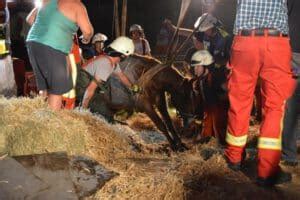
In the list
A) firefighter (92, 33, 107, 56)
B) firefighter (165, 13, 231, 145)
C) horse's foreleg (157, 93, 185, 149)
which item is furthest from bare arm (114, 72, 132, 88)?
firefighter (92, 33, 107, 56)

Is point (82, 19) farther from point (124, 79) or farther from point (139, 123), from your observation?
point (139, 123)

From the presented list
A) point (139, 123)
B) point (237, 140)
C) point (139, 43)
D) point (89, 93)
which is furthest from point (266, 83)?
point (139, 43)

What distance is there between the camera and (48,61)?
A: 532 cm

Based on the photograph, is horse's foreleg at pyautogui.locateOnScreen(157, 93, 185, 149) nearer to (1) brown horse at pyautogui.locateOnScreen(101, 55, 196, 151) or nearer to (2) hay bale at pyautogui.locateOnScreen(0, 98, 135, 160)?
(1) brown horse at pyautogui.locateOnScreen(101, 55, 196, 151)

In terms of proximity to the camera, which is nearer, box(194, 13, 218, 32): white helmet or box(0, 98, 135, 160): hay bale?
box(0, 98, 135, 160): hay bale

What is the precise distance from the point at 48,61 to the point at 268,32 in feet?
8.60

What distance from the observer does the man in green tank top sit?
527 centimetres

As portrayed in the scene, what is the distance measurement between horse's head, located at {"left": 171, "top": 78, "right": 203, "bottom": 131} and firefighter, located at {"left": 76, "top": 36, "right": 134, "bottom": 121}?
872mm

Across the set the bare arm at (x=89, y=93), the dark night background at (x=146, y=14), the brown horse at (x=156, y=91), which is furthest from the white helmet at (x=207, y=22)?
the dark night background at (x=146, y=14)

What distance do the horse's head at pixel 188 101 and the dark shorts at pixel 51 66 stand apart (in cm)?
264

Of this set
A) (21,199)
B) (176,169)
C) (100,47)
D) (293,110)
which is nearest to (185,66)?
(100,47)

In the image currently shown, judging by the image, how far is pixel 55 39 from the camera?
5.29 m

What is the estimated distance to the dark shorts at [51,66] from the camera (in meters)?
5.31

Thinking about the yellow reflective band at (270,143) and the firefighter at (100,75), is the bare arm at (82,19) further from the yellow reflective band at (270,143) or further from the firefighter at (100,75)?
the yellow reflective band at (270,143)
